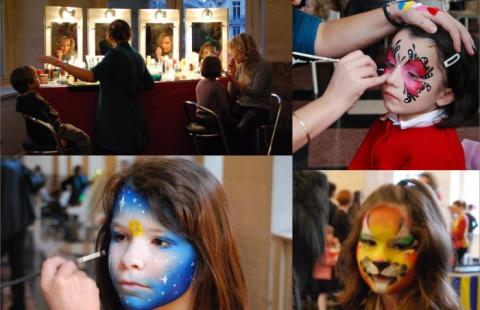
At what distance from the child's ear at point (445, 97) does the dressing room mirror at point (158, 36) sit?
0.95 metres

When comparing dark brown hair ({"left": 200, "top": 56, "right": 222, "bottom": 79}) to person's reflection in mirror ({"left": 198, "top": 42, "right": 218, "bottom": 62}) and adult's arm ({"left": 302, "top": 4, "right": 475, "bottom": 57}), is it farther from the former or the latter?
adult's arm ({"left": 302, "top": 4, "right": 475, "bottom": 57})

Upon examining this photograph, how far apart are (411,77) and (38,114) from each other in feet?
4.36

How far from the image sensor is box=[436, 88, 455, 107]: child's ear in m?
3.21

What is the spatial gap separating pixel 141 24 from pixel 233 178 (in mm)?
636

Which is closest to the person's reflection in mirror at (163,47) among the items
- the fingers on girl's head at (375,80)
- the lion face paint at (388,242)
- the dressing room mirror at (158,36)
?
the dressing room mirror at (158,36)

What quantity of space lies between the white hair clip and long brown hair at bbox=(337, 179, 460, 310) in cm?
44

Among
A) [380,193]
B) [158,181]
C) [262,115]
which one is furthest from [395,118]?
[158,181]

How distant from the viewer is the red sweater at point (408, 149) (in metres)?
3.24

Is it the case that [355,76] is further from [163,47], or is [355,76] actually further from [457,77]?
[163,47]

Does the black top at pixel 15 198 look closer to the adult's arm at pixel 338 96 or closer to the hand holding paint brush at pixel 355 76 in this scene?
the adult's arm at pixel 338 96

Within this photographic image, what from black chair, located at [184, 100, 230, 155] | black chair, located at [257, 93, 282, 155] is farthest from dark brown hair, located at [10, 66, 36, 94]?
black chair, located at [257, 93, 282, 155]

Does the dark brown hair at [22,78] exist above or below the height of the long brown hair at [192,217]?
above

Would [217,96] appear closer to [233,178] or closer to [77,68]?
[233,178]

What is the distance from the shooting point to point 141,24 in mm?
3172
